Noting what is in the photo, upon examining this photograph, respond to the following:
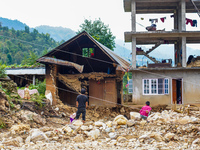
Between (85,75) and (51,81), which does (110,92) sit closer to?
(85,75)

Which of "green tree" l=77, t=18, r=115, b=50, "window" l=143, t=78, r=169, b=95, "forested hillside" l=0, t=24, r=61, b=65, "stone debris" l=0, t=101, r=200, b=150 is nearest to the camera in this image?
"stone debris" l=0, t=101, r=200, b=150

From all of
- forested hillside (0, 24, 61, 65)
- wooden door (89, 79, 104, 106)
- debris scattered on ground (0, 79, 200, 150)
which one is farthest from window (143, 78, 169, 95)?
forested hillside (0, 24, 61, 65)

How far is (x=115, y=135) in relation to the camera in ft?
31.7

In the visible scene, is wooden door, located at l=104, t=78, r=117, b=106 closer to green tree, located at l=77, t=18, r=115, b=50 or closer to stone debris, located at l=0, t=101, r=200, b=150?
stone debris, located at l=0, t=101, r=200, b=150

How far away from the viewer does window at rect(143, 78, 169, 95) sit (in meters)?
20.0

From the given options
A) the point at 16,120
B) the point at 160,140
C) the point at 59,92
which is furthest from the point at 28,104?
the point at 160,140

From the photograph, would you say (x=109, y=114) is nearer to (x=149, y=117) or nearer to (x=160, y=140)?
(x=149, y=117)

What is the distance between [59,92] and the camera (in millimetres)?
19719

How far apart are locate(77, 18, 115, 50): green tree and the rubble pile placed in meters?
25.3

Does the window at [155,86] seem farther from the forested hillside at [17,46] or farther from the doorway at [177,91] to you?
the forested hillside at [17,46]

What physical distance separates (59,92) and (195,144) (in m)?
12.7

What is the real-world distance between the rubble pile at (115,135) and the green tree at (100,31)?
25.3 m

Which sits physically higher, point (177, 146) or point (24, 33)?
point (24, 33)

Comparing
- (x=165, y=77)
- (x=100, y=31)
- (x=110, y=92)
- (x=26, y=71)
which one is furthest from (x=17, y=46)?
(x=165, y=77)
